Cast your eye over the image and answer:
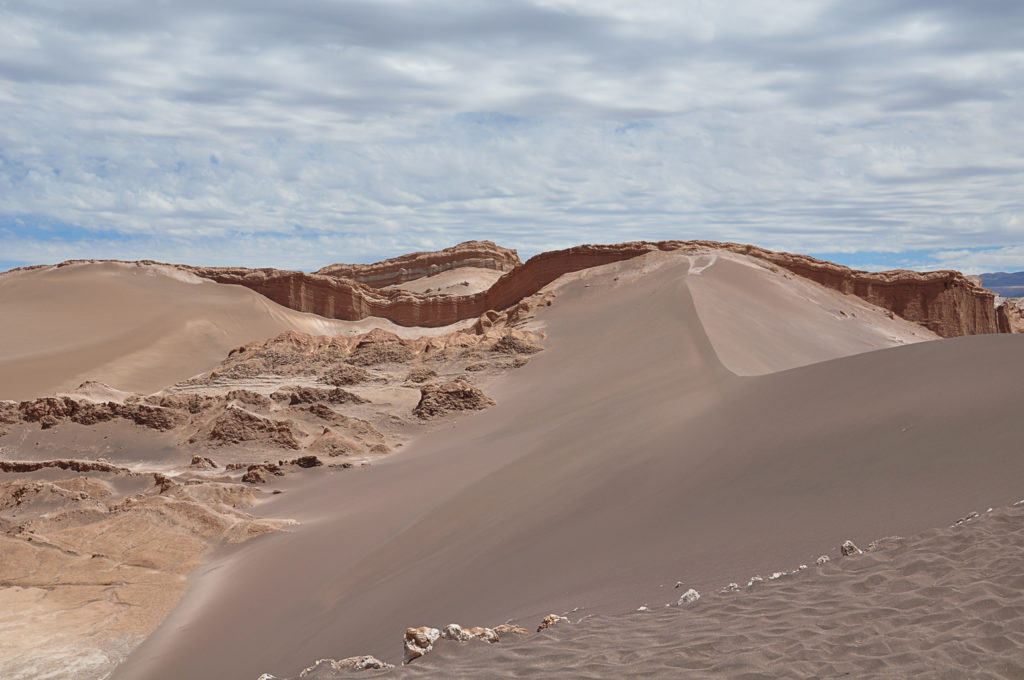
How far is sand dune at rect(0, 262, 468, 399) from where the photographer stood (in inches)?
1278

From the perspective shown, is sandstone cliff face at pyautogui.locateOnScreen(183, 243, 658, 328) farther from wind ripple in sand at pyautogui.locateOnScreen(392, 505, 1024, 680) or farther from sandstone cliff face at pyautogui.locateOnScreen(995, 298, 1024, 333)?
wind ripple in sand at pyautogui.locateOnScreen(392, 505, 1024, 680)

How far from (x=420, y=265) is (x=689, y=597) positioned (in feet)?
193

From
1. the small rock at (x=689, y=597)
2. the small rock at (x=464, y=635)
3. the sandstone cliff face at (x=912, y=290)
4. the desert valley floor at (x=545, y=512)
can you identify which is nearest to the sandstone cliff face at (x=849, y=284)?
the sandstone cliff face at (x=912, y=290)

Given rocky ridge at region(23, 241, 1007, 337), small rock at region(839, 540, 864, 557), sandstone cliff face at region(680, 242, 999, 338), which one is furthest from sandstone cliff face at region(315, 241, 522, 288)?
small rock at region(839, 540, 864, 557)

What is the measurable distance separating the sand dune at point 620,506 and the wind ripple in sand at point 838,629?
0.68m

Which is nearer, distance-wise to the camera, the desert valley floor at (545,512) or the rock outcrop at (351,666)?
the desert valley floor at (545,512)

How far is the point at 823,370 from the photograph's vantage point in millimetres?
11398

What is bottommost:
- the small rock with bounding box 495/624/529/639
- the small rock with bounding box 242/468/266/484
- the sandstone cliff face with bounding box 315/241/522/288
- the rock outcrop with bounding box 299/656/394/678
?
the small rock with bounding box 242/468/266/484

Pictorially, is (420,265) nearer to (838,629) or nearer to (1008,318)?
(1008,318)

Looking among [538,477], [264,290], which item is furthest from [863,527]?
[264,290]

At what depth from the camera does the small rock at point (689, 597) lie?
5452 millimetres

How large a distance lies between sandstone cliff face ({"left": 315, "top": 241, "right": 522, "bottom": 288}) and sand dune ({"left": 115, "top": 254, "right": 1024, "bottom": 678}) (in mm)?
49390

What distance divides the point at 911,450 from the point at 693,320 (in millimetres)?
13845

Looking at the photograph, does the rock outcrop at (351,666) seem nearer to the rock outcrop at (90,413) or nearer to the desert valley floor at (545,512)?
the desert valley floor at (545,512)
